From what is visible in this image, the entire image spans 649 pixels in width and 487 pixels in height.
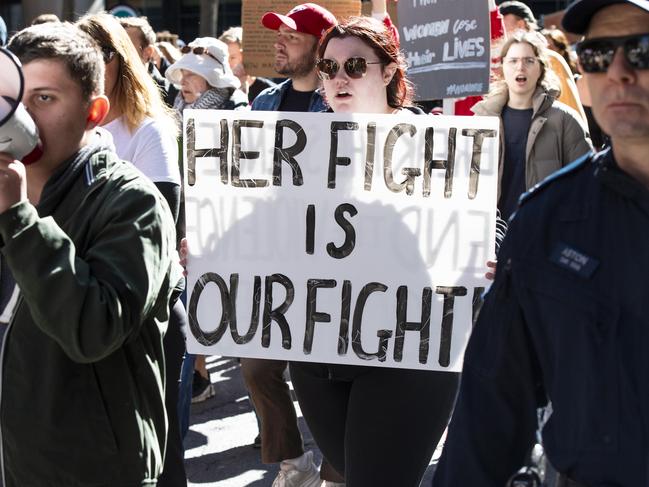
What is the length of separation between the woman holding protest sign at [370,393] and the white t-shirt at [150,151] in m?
0.70

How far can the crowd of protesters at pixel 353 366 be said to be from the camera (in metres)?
1.98

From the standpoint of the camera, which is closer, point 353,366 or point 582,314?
point 582,314

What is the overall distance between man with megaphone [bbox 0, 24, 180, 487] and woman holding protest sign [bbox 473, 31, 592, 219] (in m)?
3.98

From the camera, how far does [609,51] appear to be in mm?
2018

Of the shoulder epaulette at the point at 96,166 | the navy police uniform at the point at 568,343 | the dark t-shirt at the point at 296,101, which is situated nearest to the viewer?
the navy police uniform at the point at 568,343

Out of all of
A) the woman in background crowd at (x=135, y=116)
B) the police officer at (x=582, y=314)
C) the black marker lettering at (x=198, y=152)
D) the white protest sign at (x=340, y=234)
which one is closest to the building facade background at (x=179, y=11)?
the woman in background crowd at (x=135, y=116)

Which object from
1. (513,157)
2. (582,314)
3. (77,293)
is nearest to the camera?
(582,314)

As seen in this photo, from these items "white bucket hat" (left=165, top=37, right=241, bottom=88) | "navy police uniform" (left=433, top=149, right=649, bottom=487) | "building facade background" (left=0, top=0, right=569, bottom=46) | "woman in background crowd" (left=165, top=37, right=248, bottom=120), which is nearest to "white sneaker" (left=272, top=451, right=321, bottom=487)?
"navy police uniform" (left=433, top=149, right=649, bottom=487)

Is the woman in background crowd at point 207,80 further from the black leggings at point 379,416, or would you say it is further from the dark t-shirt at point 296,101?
the black leggings at point 379,416

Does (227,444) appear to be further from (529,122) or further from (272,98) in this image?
(529,122)

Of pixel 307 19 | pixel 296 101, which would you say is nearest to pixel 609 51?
pixel 307 19

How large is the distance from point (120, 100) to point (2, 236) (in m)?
1.84

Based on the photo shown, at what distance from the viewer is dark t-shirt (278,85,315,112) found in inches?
205

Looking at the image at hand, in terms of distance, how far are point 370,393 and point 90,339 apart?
118cm
